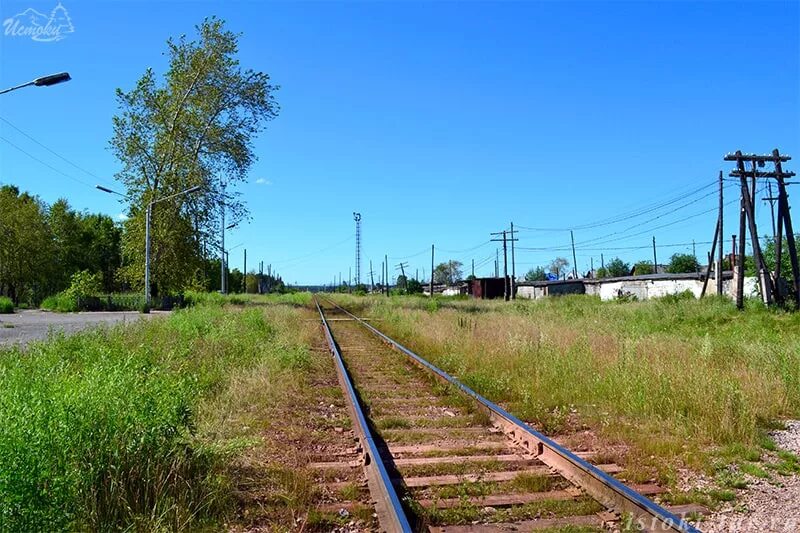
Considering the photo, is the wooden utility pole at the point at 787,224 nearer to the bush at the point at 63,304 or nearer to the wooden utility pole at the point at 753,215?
the wooden utility pole at the point at 753,215

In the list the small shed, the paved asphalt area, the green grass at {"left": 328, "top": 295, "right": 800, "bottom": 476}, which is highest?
the small shed

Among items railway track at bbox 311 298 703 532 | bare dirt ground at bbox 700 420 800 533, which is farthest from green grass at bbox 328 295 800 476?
railway track at bbox 311 298 703 532

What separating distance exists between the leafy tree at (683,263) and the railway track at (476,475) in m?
94.6

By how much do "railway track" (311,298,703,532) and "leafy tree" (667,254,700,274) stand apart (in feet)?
310

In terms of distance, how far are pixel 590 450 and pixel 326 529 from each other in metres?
2.91

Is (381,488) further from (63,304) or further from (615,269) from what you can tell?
(615,269)

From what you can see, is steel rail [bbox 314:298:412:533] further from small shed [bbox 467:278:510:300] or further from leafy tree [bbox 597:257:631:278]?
leafy tree [bbox 597:257:631:278]

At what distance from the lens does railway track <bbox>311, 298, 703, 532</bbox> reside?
4.04m

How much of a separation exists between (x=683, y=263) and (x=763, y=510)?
327 feet

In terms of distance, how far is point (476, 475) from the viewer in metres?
5.05

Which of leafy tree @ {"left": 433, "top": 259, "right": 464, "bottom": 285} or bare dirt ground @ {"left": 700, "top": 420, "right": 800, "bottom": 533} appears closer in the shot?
bare dirt ground @ {"left": 700, "top": 420, "right": 800, "bottom": 533}

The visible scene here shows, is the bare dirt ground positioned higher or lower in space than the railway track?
lower

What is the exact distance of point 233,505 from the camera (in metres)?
4.29

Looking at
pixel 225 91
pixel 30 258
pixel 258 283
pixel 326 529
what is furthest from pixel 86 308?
pixel 258 283
